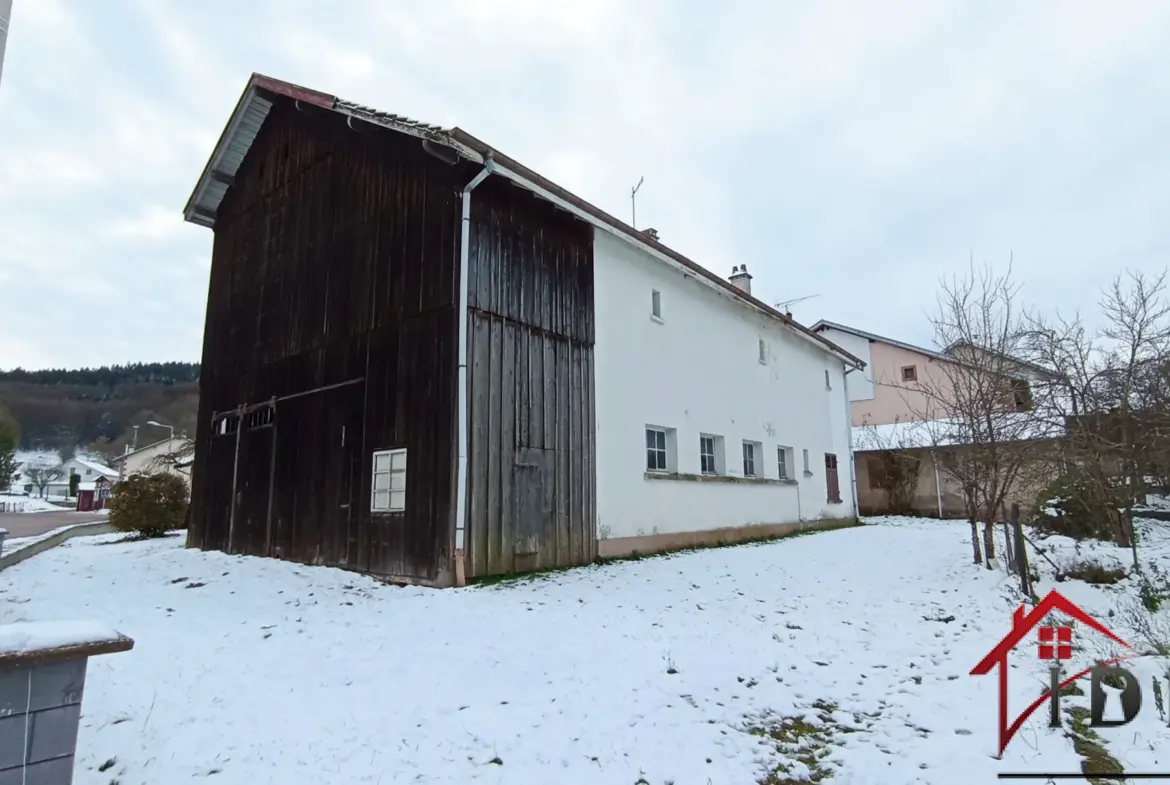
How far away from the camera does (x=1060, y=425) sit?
10.8m

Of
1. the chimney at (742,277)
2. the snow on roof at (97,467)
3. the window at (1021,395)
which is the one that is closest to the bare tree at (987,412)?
the window at (1021,395)

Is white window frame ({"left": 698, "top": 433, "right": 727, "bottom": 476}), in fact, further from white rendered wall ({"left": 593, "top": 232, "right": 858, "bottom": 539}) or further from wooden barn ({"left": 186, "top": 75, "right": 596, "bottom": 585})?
wooden barn ({"left": 186, "top": 75, "right": 596, "bottom": 585})

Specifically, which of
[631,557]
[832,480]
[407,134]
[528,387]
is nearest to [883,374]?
[832,480]

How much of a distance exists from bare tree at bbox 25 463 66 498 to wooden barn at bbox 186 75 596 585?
82.6 meters

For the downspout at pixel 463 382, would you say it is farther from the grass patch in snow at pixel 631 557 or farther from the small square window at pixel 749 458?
the small square window at pixel 749 458

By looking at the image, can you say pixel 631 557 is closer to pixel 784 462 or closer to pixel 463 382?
pixel 463 382

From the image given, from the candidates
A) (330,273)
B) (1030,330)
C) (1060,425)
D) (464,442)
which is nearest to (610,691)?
(464,442)

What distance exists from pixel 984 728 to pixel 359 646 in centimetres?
495

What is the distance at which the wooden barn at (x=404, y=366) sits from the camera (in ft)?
28.7

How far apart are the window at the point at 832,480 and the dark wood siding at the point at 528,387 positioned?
33.8 feet

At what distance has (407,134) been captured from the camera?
973cm

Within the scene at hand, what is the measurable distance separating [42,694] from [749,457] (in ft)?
45.0

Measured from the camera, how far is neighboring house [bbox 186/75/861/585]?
8906mm

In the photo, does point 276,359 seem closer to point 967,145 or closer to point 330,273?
point 330,273
